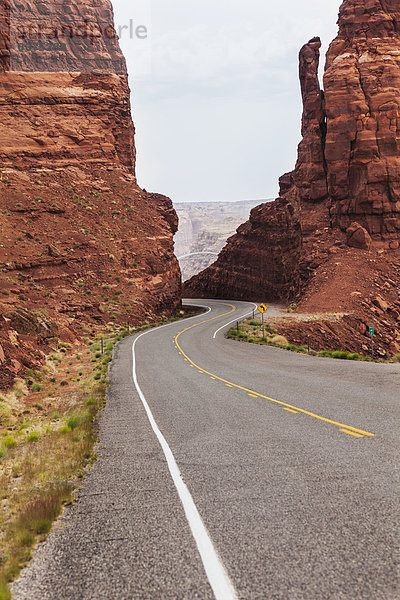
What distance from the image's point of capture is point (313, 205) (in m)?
53.6

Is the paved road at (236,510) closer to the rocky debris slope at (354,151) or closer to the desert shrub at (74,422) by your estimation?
the desert shrub at (74,422)

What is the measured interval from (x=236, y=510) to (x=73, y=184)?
50.7 metres

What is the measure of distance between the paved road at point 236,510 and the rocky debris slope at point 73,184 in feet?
76.1

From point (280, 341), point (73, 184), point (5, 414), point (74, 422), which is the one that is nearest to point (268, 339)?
point (280, 341)

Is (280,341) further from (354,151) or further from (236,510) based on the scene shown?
(354,151)

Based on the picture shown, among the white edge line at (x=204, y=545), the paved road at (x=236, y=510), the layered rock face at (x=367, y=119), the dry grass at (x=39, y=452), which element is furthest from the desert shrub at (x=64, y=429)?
the layered rock face at (x=367, y=119)

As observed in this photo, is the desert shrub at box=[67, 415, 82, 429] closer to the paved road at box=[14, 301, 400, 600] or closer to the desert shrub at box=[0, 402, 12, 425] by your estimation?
the paved road at box=[14, 301, 400, 600]

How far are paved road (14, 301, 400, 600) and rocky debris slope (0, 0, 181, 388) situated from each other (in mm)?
23185

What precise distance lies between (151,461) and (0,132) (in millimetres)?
53071

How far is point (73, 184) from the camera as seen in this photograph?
50656mm

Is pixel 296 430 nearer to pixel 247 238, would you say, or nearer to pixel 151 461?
pixel 151 461

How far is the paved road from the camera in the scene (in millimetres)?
3715

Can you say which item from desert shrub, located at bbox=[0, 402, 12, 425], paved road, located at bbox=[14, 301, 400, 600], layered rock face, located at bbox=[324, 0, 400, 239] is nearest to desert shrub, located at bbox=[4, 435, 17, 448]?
paved road, located at bbox=[14, 301, 400, 600]

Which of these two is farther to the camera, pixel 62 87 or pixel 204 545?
pixel 62 87
